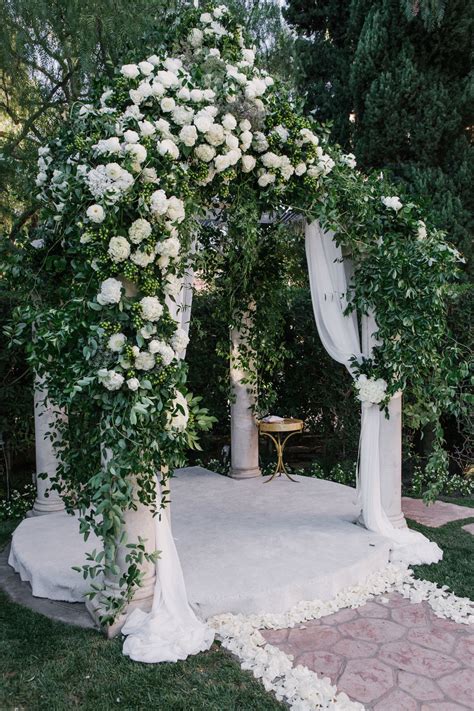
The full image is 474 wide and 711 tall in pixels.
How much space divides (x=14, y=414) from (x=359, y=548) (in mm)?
4008

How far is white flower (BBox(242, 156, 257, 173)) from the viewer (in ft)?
12.3

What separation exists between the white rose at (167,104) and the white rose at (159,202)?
0.55 meters

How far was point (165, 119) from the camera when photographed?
344 cm

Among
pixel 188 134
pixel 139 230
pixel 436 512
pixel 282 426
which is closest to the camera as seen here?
pixel 139 230

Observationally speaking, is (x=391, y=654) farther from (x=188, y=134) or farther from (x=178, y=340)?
(x=188, y=134)

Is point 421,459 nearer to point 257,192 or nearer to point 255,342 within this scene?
point 255,342

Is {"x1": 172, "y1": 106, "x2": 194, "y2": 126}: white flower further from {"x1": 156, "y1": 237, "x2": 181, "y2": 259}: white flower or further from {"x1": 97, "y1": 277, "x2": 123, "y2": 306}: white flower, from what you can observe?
{"x1": 97, "y1": 277, "x2": 123, "y2": 306}: white flower

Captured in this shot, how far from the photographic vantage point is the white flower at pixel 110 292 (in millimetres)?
3137

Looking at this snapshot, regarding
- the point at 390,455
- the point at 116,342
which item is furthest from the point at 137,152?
the point at 390,455

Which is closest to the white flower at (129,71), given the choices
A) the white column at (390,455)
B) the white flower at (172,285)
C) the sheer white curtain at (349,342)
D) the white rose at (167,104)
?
the white rose at (167,104)

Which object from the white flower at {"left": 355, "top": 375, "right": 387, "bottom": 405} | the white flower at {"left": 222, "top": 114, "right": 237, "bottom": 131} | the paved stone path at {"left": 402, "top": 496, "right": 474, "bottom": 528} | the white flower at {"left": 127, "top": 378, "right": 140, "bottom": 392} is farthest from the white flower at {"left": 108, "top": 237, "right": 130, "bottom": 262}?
the paved stone path at {"left": 402, "top": 496, "right": 474, "bottom": 528}

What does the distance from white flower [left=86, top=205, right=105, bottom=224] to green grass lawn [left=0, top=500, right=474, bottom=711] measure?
2.36m

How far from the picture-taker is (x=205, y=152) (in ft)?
11.3

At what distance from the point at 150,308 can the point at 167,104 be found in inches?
46.1
